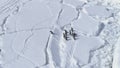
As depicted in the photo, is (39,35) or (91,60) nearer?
(91,60)

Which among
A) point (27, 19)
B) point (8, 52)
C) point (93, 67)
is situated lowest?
point (93, 67)

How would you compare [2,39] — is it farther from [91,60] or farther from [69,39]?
[91,60]

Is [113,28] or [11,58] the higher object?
[113,28]

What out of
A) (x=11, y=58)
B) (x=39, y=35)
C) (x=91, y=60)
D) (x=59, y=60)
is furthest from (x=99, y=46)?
(x=11, y=58)

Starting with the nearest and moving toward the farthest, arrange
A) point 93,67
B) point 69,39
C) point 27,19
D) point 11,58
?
1. point 93,67
2. point 11,58
3. point 69,39
4. point 27,19

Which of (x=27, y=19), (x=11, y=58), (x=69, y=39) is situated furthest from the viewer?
(x=27, y=19)

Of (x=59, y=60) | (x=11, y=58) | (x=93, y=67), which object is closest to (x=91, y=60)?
(x=93, y=67)
